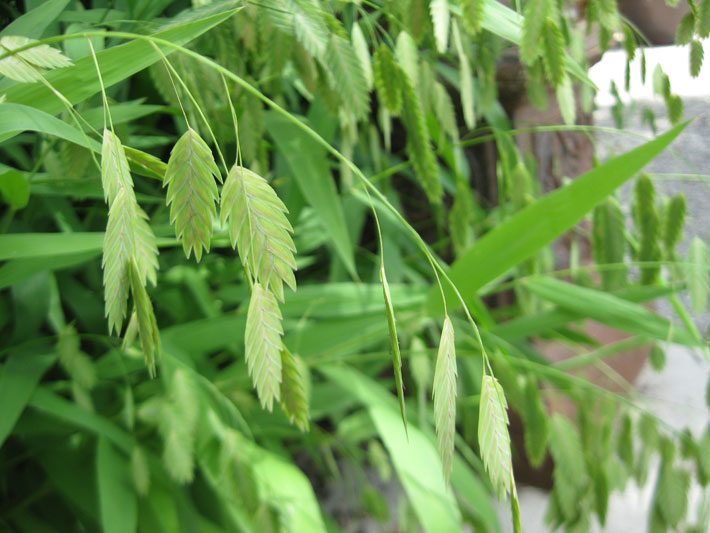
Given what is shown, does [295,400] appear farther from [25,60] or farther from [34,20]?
[34,20]

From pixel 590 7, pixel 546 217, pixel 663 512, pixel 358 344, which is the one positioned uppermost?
pixel 590 7

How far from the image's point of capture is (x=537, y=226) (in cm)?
64

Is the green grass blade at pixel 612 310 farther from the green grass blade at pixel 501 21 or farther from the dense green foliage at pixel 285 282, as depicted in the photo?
the green grass blade at pixel 501 21

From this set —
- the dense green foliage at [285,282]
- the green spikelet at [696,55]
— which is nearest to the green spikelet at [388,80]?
the dense green foliage at [285,282]

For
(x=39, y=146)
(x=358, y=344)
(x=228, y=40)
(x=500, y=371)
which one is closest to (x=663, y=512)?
(x=500, y=371)

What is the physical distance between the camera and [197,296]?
0.83 metres

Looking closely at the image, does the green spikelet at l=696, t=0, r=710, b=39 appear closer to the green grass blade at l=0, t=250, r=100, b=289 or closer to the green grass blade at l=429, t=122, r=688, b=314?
the green grass blade at l=429, t=122, r=688, b=314

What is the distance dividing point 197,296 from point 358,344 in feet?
0.59

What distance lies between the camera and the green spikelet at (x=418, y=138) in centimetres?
51

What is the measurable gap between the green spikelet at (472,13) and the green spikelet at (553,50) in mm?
59

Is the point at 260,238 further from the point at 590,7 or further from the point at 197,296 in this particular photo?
the point at 197,296

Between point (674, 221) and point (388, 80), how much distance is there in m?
0.33

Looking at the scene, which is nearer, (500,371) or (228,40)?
(228,40)

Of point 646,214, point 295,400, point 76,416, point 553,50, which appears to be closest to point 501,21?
point 553,50
